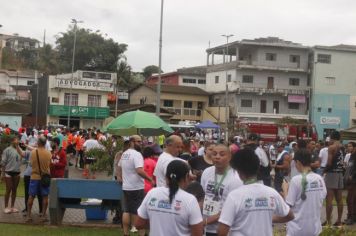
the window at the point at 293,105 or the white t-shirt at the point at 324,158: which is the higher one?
the window at the point at 293,105

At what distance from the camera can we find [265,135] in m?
45.6

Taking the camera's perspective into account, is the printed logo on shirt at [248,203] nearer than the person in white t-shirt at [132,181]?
Yes

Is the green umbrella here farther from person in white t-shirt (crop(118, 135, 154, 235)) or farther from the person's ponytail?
the person's ponytail

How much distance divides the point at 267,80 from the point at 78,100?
20.2 meters

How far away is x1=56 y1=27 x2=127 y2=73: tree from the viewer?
76.1 meters

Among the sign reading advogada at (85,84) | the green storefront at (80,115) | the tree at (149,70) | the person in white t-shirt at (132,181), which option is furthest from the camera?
the tree at (149,70)

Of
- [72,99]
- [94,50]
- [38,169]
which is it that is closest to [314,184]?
[38,169]

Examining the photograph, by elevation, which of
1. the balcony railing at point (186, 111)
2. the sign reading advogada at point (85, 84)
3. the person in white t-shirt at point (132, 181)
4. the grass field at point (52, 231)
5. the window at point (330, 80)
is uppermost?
the window at point (330, 80)

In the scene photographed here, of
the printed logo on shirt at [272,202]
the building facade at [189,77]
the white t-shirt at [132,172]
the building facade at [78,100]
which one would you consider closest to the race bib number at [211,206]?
the printed logo on shirt at [272,202]

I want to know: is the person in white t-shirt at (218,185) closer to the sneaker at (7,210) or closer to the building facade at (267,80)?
the sneaker at (7,210)

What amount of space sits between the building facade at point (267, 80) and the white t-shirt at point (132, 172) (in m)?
52.8

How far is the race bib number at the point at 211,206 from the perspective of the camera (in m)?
6.29

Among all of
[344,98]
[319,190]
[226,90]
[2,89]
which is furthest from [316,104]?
[319,190]

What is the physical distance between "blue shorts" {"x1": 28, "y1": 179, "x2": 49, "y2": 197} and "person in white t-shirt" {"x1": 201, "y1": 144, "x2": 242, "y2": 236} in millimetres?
6424
